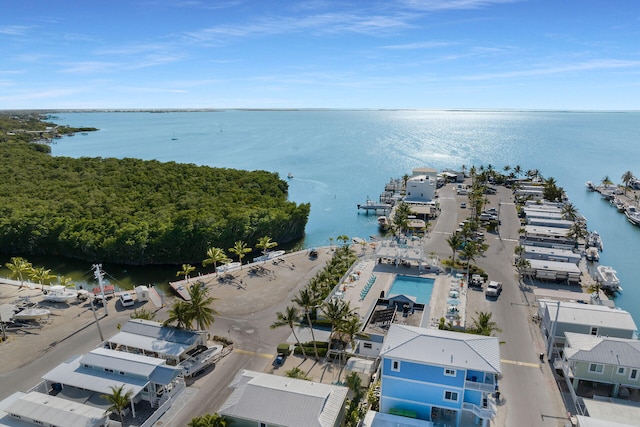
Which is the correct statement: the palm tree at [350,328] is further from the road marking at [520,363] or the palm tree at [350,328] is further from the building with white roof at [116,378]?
the road marking at [520,363]

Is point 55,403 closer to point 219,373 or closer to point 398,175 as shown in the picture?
point 219,373

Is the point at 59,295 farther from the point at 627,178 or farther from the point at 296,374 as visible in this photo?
the point at 627,178

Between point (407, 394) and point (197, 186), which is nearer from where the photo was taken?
point (407, 394)

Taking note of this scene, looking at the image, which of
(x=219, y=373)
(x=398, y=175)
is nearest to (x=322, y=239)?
(x=219, y=373)

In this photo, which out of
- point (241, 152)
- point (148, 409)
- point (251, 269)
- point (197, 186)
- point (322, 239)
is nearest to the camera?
point (148, 409)

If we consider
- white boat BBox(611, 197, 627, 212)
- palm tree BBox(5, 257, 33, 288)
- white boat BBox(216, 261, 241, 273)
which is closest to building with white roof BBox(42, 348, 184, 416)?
A: white boat BBox(216, 261, 241, 273)

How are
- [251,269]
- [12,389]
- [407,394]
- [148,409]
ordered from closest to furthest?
[407,394] → [148,409] → [12,389] → [251,269]
